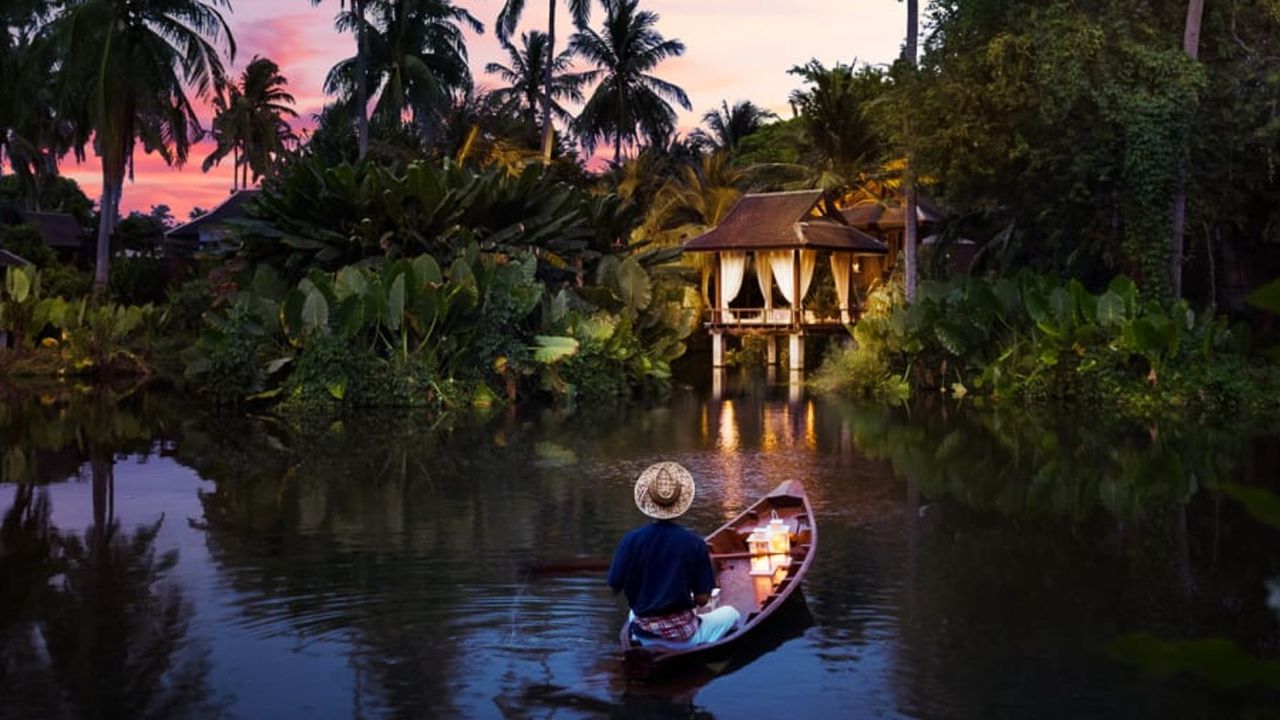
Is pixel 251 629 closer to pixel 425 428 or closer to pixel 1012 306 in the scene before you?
pixel 425 428

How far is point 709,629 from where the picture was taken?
8.02 m

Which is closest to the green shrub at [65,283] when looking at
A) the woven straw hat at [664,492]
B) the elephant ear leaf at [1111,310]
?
the elephant ear leaf at [1111,310]

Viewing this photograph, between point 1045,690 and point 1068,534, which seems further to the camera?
point 1068,534

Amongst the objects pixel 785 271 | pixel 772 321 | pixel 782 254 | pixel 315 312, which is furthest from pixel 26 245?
pixel 785 271

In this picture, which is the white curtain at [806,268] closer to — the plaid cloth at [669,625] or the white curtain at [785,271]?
the white curtain at [785,271]

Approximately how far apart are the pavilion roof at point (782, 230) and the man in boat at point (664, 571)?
31243 mm

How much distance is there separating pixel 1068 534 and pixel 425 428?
12229mm

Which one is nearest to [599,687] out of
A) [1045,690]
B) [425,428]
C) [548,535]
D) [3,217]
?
[1045,690]

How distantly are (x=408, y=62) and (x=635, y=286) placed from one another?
556 inches

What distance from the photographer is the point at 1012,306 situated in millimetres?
28266

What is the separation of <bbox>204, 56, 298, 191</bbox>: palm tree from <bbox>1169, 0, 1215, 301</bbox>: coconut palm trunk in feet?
108

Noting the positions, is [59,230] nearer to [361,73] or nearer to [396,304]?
[361,73]

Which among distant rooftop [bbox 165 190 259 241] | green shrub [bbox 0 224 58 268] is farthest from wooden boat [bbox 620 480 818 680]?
distant rooftop [bbox 165 190 259 241]

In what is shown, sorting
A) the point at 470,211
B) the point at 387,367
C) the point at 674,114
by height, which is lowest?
the point at 387,367
